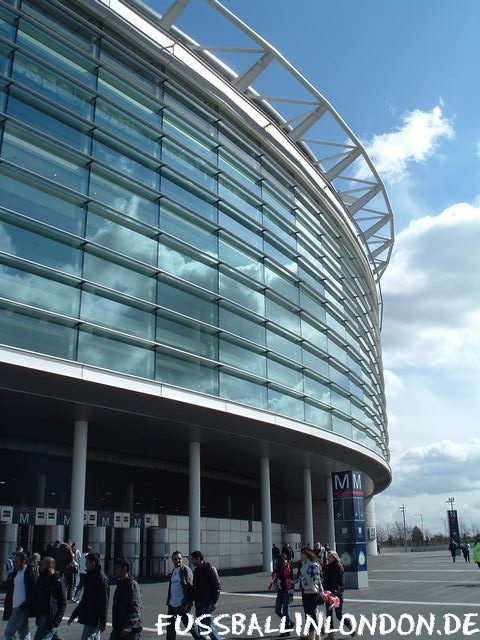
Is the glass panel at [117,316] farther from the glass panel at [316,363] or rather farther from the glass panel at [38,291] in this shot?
the glass panel at [316,363]

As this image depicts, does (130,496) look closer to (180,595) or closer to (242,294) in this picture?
(242,294)

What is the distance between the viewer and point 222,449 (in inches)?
1287

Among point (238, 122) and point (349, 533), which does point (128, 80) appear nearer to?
point (238, 122)

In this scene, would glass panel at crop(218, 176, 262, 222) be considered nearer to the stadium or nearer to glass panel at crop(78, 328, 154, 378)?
the stadium

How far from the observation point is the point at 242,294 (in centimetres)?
2772

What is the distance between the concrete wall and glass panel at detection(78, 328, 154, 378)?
1273 centimetres

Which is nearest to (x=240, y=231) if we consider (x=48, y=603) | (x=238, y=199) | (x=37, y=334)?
(x=238, y=199)

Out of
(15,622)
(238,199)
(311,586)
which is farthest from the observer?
(238,199)

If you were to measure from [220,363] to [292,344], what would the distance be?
252 inches

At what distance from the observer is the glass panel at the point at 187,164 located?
84.3ft

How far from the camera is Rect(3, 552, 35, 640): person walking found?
902cm

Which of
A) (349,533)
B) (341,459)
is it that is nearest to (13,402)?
(349,533)

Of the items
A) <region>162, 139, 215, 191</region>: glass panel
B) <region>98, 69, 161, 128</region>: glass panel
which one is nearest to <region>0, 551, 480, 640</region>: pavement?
<region>162, 139, 215, 191</region>: glass panel

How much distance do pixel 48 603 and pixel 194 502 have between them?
18.6 meters
